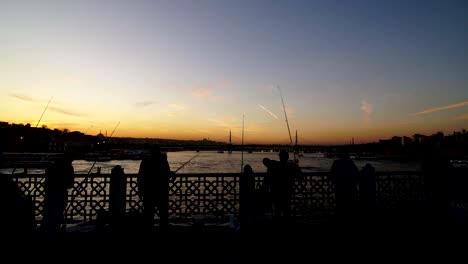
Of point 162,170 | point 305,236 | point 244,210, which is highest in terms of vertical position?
point 162,170

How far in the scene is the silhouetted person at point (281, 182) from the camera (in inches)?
281

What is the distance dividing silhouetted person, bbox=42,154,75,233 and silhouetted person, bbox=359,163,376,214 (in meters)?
7.01

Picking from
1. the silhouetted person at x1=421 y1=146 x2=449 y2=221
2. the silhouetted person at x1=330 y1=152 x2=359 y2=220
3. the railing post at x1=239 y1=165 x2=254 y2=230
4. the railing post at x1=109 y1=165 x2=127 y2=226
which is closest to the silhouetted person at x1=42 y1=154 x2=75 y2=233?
the railing post at x1=109 y1=165 x2=127 y2=226

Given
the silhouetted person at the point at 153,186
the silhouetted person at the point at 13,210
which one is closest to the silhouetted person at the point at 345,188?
the silhouetted person at the point at 153,186

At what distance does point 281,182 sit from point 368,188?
240 centimetres

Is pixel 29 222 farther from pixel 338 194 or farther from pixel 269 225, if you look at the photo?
pixel 338 194

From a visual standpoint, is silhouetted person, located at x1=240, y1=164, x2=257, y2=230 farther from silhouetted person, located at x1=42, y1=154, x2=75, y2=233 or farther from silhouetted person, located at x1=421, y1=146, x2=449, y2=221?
silhouetted person, located at x1=421, y1=146, x2=449, y2=221

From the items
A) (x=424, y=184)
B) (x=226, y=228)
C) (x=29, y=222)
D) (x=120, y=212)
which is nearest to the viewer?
(x=29, y=222)

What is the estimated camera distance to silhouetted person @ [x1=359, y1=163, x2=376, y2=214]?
24.8 feet

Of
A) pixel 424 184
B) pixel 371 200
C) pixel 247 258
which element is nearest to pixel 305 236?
pixel 247 258

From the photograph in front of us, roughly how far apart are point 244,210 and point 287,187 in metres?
1.22

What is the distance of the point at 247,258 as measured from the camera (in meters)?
5.04

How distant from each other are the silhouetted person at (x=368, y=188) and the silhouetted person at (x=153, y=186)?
501cm

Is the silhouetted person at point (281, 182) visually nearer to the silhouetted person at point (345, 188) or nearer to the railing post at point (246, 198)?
the railing post at point (246, 198)
